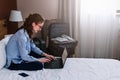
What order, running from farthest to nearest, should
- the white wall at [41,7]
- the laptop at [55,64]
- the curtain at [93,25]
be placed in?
the white wall at [41,7]
the curtain at [93,25]
the laptop at [55,64]

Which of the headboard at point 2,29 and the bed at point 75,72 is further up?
the headboard at point 2,29

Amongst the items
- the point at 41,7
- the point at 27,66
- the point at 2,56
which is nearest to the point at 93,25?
the point at 41,7

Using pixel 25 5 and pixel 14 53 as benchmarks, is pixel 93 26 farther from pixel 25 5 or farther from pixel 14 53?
pixel 14 53

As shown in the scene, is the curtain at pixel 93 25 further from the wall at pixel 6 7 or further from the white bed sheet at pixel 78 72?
the white bed sheet at pixel 78 72

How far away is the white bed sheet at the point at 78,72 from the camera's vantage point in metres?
2.04

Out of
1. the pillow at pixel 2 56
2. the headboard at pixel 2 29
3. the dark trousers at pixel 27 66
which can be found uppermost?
the headboard at pixel 2 29

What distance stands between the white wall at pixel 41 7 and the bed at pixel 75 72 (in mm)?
2076

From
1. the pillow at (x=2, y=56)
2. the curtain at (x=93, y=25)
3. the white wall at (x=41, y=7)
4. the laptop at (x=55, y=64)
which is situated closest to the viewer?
the pillow at (x=2, y=56)

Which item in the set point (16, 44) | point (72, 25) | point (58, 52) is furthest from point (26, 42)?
point (72, 25)

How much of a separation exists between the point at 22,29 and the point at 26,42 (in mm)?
165

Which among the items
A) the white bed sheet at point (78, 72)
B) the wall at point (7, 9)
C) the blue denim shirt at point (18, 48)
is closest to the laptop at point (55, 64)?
the white bed sheet at point (78, 72)

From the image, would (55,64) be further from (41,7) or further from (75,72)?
(41,7)

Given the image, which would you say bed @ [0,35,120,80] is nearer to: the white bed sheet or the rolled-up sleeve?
the white bed sheet

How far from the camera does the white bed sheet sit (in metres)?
2.04
